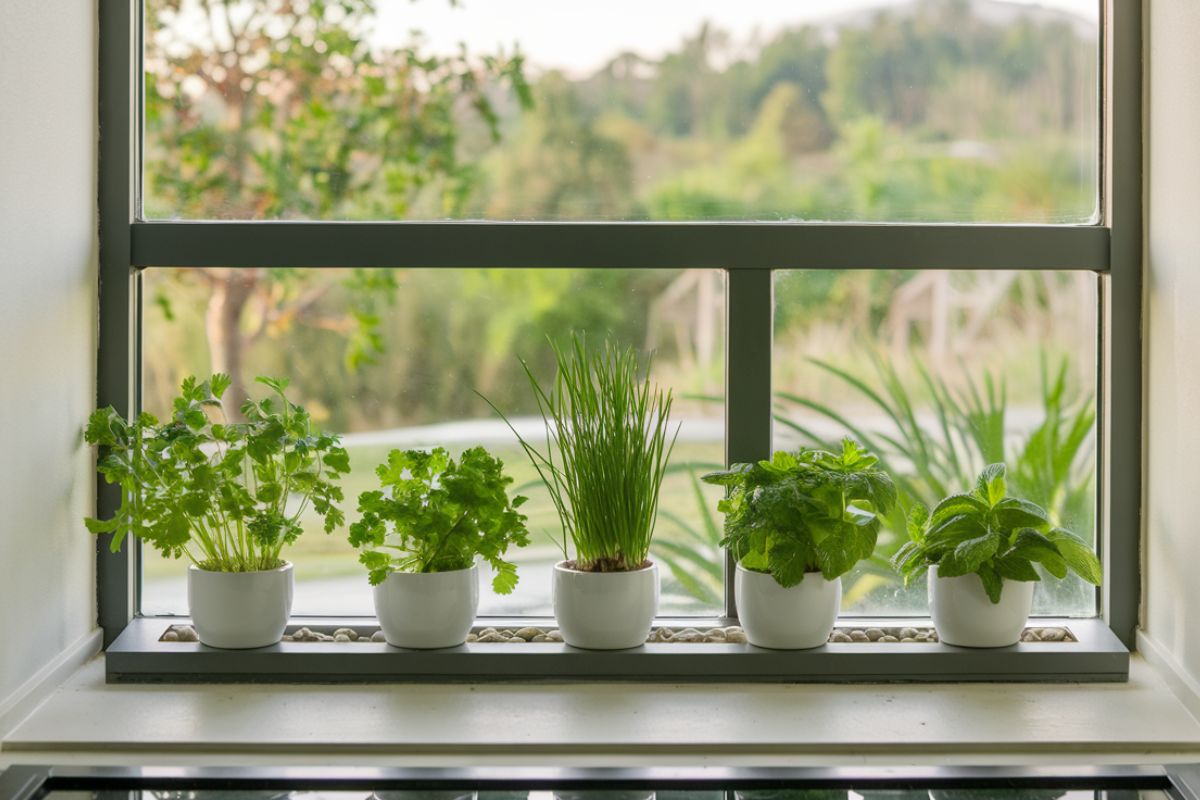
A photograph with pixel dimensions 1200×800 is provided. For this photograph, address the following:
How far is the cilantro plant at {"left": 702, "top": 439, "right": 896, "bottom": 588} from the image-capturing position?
1451 millimetres

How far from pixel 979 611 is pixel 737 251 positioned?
694 mm

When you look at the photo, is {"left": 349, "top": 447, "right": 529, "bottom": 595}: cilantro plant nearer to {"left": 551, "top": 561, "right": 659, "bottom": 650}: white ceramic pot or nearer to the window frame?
{"left": 551, "top": 561, "right": 659, "bottom": 650}: white ceramic pot

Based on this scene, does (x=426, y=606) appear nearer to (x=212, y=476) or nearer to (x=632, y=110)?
(x=212, y=476)

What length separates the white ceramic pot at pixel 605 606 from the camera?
1520 mm

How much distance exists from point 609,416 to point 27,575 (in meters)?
0.88

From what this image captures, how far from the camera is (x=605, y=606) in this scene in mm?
1522

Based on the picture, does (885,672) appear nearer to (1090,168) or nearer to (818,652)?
(818,652)

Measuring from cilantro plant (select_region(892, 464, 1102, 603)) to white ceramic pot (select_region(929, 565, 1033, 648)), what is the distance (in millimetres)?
27

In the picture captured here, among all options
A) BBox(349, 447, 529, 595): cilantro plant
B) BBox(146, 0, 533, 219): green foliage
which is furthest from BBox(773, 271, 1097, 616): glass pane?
BBox(146, 0, 533, 219): green foliage

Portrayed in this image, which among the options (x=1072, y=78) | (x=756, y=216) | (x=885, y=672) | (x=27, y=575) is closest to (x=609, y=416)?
(x=756, y=216)

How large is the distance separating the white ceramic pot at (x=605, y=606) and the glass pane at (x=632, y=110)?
0.63 meters

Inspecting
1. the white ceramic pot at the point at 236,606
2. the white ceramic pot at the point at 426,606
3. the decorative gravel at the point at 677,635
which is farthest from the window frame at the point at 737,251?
the white ceramic pot at the point at 426,606

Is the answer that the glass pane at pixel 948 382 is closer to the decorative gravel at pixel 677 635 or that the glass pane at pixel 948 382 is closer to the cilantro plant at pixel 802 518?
the decorative gravel at pixel 677 635

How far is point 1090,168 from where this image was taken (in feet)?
5.63
